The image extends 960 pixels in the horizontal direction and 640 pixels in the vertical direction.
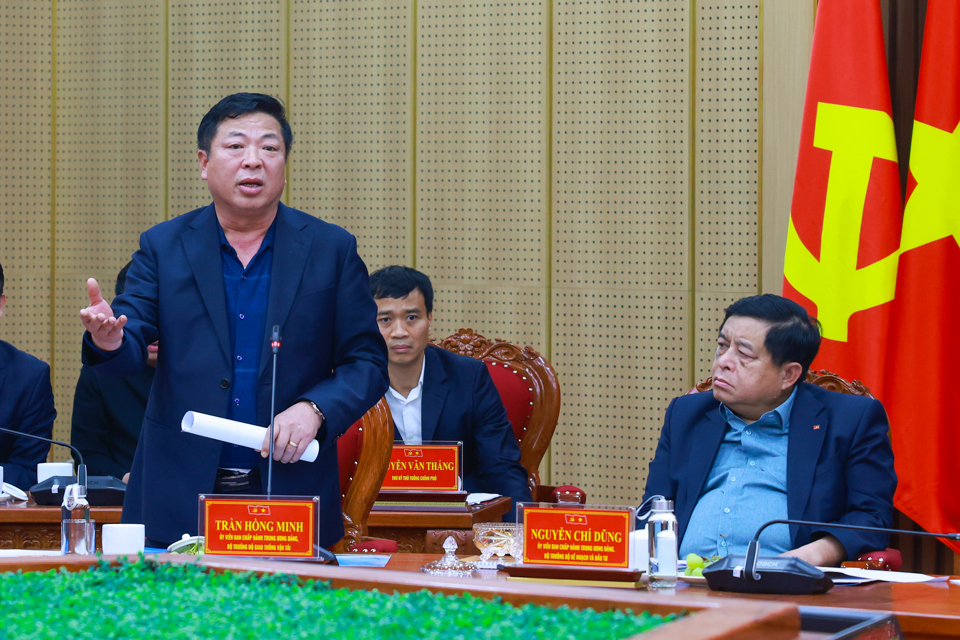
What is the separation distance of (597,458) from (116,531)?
114 inches

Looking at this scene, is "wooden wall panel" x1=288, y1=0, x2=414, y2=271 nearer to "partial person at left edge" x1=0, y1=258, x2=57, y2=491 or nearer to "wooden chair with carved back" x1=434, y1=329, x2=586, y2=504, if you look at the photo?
"wooden chair with carved back" x1=434, y1=329, x2=586, y2=504

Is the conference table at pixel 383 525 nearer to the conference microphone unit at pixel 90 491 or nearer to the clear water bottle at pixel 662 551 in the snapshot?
the conference microphone unit at pixel 90 491

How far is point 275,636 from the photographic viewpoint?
3.61 ft

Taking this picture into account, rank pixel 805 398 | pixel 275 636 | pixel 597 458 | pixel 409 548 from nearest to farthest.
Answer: pixel 275 636 → pixel 805 398 → pixel 409 548 → pixel 597 458

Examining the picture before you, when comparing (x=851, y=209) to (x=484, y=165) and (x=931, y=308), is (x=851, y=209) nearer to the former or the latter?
(x=931, y=308)

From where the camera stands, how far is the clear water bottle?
72.7 inches

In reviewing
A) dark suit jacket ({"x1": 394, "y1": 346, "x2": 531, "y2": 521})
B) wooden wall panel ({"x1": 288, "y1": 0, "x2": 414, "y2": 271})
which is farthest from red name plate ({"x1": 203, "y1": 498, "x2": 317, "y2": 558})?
wooden wall panel ({"x1": 288, "y1": 0, "x2": 414, "y2": 271})

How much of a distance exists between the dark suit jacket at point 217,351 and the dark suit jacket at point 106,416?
153 centimetres

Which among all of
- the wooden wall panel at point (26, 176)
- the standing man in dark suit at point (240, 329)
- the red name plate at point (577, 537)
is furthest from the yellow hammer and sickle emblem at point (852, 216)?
the wooden wall panel at point (26, 176)

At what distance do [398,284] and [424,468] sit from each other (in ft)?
2.92

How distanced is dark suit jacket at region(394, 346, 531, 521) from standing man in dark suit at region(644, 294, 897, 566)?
3.26ft

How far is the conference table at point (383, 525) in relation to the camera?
2895 mm

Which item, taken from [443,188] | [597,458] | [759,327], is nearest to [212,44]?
[443,188]

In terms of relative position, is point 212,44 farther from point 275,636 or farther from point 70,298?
point 275,636
